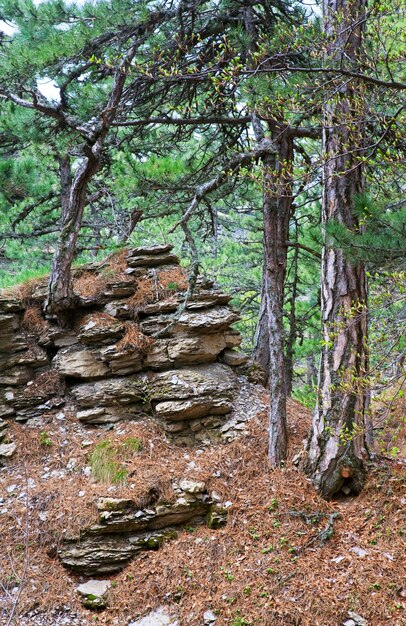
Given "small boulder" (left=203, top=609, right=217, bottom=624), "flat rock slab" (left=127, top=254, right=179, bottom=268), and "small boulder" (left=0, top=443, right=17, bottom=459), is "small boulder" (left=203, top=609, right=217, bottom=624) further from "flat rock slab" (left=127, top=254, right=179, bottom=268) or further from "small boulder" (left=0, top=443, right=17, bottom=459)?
"flat rock slab" (left=127, top=254, right=179, bottom=268)

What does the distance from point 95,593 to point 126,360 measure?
2.73m

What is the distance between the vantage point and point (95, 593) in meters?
4.54

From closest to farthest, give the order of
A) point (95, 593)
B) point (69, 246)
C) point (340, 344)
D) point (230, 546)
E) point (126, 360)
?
1. point (95, 593)
2. point (230, 546)
3. point (340, 344)
4. point (126, 360)
5. point (69, 246)

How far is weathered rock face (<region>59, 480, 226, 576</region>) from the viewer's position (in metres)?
4.73

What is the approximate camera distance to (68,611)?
4.40 m

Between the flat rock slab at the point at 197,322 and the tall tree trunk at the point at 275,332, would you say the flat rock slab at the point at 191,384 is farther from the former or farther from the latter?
the tall tree trunk at the point at 275,332

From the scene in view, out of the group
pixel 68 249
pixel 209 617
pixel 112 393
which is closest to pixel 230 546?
pixel 209 617

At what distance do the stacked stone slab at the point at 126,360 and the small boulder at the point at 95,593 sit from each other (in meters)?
1.83

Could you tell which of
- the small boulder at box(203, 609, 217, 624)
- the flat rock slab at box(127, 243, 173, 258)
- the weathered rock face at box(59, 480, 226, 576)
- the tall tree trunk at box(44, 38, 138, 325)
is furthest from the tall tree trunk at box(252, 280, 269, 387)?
the small boulder at box(203, 609, 217, 624)

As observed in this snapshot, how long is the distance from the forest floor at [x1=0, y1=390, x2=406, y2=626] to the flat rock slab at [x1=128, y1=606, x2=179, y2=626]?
0.06 meters

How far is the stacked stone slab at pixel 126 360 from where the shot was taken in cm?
614

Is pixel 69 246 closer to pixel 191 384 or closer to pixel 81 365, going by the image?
pixel 81 365

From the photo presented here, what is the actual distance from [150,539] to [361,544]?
2.01 m

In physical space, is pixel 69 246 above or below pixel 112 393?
above
